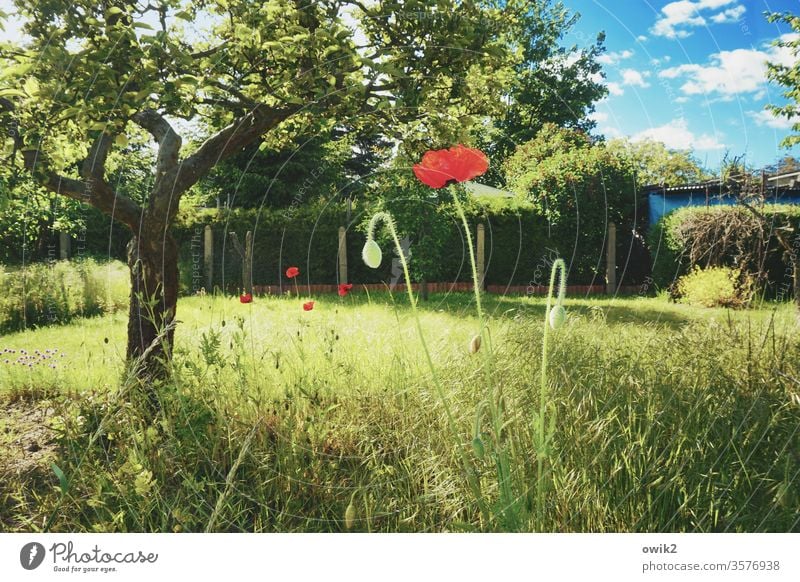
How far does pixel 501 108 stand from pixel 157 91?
169 centimetres

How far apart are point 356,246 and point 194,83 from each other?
466 cm

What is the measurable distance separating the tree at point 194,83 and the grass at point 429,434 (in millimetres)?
421

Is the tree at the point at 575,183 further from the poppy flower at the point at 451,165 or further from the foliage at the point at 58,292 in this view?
the foliage at the point at 58,292

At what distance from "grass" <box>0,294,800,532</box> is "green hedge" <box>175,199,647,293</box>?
2.52ft

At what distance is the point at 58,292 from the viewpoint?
15.8 ft

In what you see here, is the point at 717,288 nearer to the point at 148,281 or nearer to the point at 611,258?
the point at 611,258

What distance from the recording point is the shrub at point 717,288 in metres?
3.16

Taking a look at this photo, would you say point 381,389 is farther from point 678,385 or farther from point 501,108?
point 501,108

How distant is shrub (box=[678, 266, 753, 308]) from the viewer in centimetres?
316

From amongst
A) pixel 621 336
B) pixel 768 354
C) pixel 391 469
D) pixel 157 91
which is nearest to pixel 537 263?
pixel 621 336

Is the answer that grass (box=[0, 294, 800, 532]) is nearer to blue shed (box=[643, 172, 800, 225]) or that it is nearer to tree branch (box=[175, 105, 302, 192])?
blue shed (box=[643, 172, 800, 225])

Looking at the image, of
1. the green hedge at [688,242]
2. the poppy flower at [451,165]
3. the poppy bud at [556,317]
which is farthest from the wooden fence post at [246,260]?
the green hedge at [688,242]

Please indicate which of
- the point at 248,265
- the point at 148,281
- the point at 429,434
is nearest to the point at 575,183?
the point at 429,434

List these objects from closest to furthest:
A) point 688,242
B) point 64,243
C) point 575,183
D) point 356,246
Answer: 1. point 575,183
2. point 688,242
3. point 64,243
4. point 356,246
